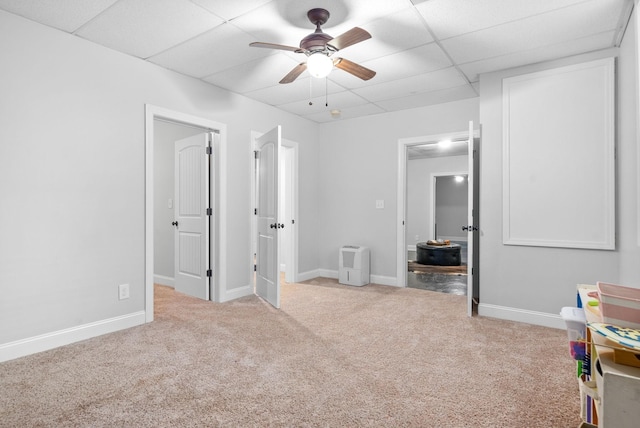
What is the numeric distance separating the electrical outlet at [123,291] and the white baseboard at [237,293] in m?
1.08

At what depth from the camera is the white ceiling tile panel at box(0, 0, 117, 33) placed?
2.36m

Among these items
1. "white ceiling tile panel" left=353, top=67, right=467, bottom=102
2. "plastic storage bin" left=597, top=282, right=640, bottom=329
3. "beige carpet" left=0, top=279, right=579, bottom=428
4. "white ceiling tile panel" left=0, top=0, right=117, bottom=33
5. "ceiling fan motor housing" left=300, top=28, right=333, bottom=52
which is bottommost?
"beige carpet" left=0, top=279, right=579, bottom=428

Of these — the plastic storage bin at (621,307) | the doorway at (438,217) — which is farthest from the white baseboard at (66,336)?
the doorway at (438,217)

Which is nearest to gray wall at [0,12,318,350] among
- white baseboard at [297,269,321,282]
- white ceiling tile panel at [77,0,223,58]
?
white ceiling tile panel at [77,0,223,58]

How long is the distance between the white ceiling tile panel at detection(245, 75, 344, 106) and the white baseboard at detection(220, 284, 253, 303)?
7.69 ft

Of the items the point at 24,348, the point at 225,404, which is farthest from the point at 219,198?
the point at 225,404

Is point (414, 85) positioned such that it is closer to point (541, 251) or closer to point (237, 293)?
point (541, 251)

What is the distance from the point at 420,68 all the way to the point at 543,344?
2.68m

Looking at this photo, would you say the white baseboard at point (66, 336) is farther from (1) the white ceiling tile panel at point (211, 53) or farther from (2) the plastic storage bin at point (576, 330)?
(2) the plastic storage bin at point (576, 330)

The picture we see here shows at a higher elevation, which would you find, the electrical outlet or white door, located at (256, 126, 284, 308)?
white door, located at (256, 126, 284, 308)

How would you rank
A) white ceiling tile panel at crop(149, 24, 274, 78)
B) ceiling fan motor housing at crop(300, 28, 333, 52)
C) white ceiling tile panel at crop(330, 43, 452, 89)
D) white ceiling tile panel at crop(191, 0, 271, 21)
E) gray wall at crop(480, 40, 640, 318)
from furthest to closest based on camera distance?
white ceiling tile panel at crop(330, 43, 452, 89)
white ceiling tile panel at crop(149, 24, 274, 78)
gray wall at crop(480, 40, 640, 318)
ceiling fan motor housing at crop(300, 28, 333, 52)
white ceiling tile panel at crop(191, 0, 271, 21)

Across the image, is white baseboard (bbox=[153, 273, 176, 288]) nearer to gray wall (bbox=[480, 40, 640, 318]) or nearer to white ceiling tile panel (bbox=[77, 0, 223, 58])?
white ceiling tile panel (bbox=[77, 0, 223, 58])

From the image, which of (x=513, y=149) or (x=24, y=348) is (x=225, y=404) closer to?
(x=24, y=348)

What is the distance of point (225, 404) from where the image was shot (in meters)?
1.93
